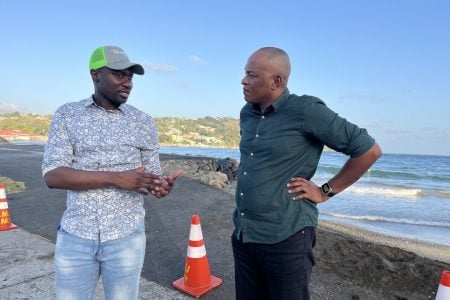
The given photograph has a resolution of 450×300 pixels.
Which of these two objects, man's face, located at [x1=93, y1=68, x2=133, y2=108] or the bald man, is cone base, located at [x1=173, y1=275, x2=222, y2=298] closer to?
the bald man

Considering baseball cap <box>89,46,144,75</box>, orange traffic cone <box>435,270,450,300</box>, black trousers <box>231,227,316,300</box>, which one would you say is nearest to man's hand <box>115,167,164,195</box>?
baseball cap <box>89,46,144,75</box>

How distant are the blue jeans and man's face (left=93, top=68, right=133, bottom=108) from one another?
864 millimetres

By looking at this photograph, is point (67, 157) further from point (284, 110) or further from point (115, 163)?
point (284, 110)

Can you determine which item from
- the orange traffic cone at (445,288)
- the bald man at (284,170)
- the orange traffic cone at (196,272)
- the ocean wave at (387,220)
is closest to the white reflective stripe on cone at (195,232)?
the orange traffic cone at (196,272)

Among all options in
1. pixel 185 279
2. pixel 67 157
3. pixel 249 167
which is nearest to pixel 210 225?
pixel 185 279

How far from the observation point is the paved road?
4.58 meters

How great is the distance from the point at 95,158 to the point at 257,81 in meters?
1.21

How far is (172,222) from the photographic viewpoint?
6.96 meters

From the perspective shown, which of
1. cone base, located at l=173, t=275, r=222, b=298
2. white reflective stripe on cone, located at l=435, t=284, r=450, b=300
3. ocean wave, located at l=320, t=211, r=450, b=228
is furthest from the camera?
ocean wave, located at l=320, t=211, r=450, b=228

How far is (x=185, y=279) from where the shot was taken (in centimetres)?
398

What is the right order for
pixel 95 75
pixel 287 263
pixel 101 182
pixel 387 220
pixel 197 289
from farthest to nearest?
pixel 387 220
pixel 197 289
pixel 287 263
pixel 95 75
pixel 101 182

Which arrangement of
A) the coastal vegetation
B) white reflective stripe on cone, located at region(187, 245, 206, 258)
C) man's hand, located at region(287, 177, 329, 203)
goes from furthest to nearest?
the coastal vegetation, white reflective stripe on cone, located at region(187, 245, 206, 258), man's hand, located at region(287, 177, 329, 203)

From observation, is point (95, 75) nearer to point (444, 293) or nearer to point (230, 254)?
point (444, 293)

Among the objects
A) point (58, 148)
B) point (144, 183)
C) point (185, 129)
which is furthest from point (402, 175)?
point (185, 129)
